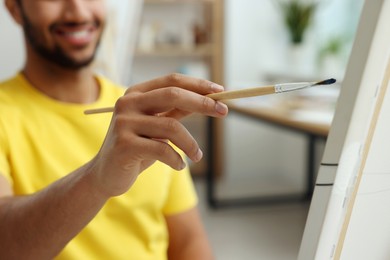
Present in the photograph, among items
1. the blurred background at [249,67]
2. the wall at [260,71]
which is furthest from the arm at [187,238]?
the wall at [260,71]

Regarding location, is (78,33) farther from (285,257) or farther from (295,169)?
(295,169)

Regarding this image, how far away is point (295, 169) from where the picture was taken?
12.1 ft

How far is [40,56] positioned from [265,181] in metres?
3.00

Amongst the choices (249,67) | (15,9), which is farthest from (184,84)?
(249,67)

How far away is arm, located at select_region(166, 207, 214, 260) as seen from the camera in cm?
100

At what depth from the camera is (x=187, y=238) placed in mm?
1006

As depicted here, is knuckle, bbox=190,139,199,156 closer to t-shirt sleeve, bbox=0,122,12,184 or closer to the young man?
the young man

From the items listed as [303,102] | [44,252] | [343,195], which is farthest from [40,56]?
[303,102]

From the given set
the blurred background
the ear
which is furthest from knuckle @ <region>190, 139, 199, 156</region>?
the blurred background

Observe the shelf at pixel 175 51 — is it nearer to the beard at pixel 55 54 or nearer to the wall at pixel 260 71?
the wall at pixel 260 71

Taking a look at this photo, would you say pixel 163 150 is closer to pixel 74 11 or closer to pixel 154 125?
pixel 154 125

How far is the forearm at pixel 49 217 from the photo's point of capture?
60cm

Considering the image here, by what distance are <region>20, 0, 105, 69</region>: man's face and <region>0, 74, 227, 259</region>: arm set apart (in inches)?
16.0

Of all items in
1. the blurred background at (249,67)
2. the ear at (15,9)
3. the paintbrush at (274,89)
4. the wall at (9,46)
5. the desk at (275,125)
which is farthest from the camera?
the blurred background at (249,67)
